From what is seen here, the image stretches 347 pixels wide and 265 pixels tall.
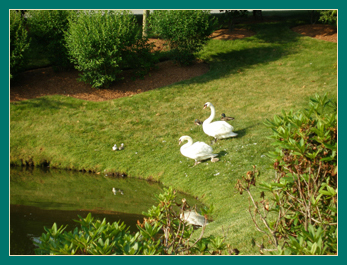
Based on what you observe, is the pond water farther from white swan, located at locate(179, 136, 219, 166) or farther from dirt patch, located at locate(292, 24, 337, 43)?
dirt patch, located at locate(292, 24, 337, 43)

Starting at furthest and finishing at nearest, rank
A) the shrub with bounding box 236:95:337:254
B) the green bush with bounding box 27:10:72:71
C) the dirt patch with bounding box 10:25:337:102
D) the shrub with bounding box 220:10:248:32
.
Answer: the shrub with bounding box 220:10:248:32, the green bush with bounding box 27:10:72:71, the dirt patch with bounding box 10:25:337:102, the shrub with bounding box 236:95:337:254

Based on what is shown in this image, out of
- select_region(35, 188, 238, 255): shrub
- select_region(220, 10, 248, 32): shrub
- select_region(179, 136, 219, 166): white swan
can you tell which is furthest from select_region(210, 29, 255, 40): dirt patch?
select_region(35, 188, 238, 255): shrub

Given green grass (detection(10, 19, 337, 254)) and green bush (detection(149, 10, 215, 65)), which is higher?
green bush (detection(149, 10, 215, 65))

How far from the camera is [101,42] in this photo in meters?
20.6

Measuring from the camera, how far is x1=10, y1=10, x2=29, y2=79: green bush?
Result: 20766 mm

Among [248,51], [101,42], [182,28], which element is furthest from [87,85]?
[248,51]

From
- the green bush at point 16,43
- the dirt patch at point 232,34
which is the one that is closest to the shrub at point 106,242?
the green bush at point 16,43

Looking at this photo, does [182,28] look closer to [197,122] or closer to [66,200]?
[197,122]

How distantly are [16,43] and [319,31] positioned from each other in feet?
80.4

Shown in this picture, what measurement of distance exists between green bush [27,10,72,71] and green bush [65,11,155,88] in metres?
0.65

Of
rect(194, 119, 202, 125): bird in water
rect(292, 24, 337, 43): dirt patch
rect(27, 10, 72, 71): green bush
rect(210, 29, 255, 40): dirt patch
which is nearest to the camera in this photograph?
rect(194, 119, 202, 125): bird in water

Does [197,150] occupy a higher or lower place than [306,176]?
lower

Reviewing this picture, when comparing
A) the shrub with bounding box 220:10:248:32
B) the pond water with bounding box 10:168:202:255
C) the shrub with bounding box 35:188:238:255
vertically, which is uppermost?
the shrub with bounding box 220:10:248:32

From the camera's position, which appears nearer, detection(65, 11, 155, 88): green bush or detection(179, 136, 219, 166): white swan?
detection(179, 136, 219, 166): white swan
